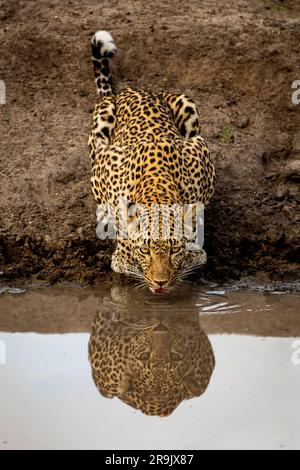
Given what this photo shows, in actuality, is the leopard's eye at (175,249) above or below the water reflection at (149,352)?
above

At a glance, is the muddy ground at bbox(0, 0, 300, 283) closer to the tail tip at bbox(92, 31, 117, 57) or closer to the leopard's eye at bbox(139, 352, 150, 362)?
the tail tip at bbox(92, 31, 117, 57)

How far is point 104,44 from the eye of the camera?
37.6 ft

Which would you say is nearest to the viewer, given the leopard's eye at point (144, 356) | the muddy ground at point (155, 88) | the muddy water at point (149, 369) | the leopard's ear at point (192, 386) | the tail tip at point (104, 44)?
the muddy water at point (149, 369)

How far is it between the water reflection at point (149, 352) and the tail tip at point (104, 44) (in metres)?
2.62

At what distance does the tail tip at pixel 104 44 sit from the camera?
451 inches

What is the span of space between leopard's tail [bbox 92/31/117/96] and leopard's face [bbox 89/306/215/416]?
124 inches

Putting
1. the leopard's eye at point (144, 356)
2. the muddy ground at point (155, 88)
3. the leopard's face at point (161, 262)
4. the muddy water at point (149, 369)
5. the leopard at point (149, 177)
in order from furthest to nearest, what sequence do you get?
the muddy ground at point (155, 88), the leopard at point (149, 177), the leopard's face at point (161, 262), the leopard's eye at point (144, 356), the muddy water at point (149, 369)

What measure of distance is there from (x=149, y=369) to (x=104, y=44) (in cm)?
399

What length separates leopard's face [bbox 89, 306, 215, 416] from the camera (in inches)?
328

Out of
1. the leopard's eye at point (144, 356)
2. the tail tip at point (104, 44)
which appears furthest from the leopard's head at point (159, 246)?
the tail tip at point (104, 44)

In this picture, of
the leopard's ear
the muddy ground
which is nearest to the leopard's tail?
the muddy ground

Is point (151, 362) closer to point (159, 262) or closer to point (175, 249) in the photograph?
point (159, 262)

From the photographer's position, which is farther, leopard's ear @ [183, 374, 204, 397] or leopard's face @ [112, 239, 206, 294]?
leopard's face @ [112, 239, 206, 294]

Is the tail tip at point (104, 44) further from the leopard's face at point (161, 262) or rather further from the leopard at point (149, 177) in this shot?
the leopard's face at point (161, 262)
